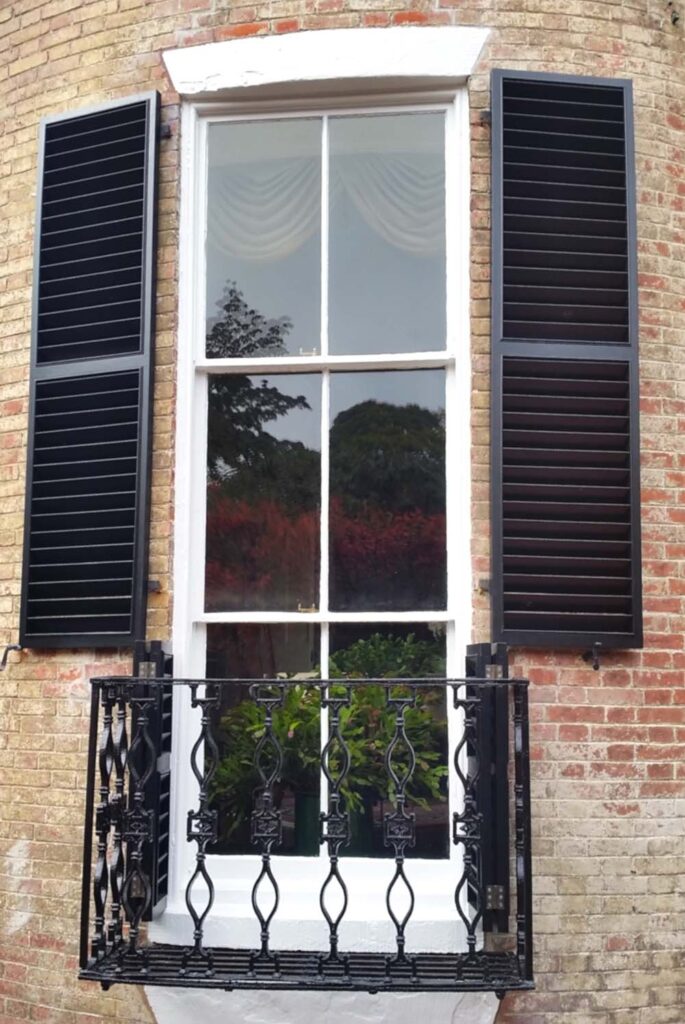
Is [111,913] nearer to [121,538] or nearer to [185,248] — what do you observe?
[121,538]

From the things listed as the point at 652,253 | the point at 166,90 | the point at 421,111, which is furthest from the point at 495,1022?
the point at 166,90

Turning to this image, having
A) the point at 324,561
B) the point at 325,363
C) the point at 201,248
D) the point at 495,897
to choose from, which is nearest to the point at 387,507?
the point at 324,561

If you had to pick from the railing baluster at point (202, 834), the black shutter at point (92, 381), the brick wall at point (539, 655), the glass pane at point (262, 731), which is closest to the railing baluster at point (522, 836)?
the brick wall at point (539, 655)

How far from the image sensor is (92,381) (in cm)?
372

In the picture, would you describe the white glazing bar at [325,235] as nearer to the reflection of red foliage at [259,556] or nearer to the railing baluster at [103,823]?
the reflection of red foliage at [259,556]

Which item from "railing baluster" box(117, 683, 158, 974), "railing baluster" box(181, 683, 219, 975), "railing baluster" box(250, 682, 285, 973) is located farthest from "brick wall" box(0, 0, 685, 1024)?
"railing baluster" box(250, 682, 285, 973)

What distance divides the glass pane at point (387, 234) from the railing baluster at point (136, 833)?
1.49 meters

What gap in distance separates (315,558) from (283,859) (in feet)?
3.47

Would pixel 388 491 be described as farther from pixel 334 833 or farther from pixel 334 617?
pixel 334 833

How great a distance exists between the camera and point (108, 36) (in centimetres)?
395

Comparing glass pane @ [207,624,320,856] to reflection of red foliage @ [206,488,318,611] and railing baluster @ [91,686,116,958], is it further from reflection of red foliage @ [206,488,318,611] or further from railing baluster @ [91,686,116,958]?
railing baluster @ [91,686,116,958]

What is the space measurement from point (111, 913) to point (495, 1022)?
133 centimetres

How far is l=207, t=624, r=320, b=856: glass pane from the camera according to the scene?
3.48m

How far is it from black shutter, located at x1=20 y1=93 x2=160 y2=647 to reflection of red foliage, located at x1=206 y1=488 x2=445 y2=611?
0.31 m
